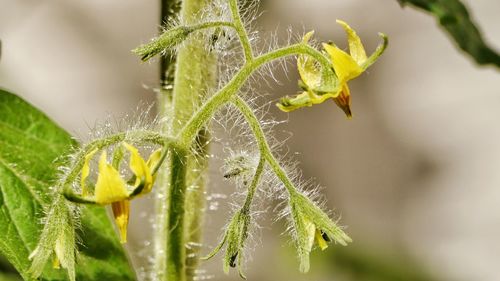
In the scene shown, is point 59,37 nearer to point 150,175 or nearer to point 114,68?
point 114,68

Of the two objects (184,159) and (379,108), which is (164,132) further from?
(379,108)

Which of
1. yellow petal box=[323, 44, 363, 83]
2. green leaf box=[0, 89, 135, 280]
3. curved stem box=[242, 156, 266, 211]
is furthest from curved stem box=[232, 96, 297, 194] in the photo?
green leaf box=[0, 89, 135, 280]

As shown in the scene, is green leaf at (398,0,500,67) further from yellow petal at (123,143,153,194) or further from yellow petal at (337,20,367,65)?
yellow petal at (123,143,153,194)

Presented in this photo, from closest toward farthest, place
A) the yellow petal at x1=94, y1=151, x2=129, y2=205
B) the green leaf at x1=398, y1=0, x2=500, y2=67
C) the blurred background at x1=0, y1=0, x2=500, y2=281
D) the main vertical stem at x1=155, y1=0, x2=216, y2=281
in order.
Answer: the green leaf at x1=398, y1=0, x2=500, y2=67, the yellow petal at x1=94, y1=151, x2=129, y2=205, the main vertical stem at x1=155, y1=0, x2=216, y2=281, the blurred background at x1=0, y1=0, x2=500, y2=281

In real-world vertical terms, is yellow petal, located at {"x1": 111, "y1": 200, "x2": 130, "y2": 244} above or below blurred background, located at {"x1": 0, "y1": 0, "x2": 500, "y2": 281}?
below

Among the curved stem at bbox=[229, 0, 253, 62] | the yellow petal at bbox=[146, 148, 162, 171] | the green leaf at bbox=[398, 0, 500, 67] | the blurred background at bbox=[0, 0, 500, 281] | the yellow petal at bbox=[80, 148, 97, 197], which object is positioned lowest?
the yellow petal at bbox=[80, 148, 97, 197]

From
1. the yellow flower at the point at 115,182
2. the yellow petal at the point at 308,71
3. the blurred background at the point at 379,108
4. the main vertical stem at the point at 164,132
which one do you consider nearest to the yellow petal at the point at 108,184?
the yellow flower at the point at 115,182

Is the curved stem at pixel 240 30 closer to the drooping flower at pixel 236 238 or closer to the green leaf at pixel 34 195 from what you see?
the drooping flower at pixel 236 238
